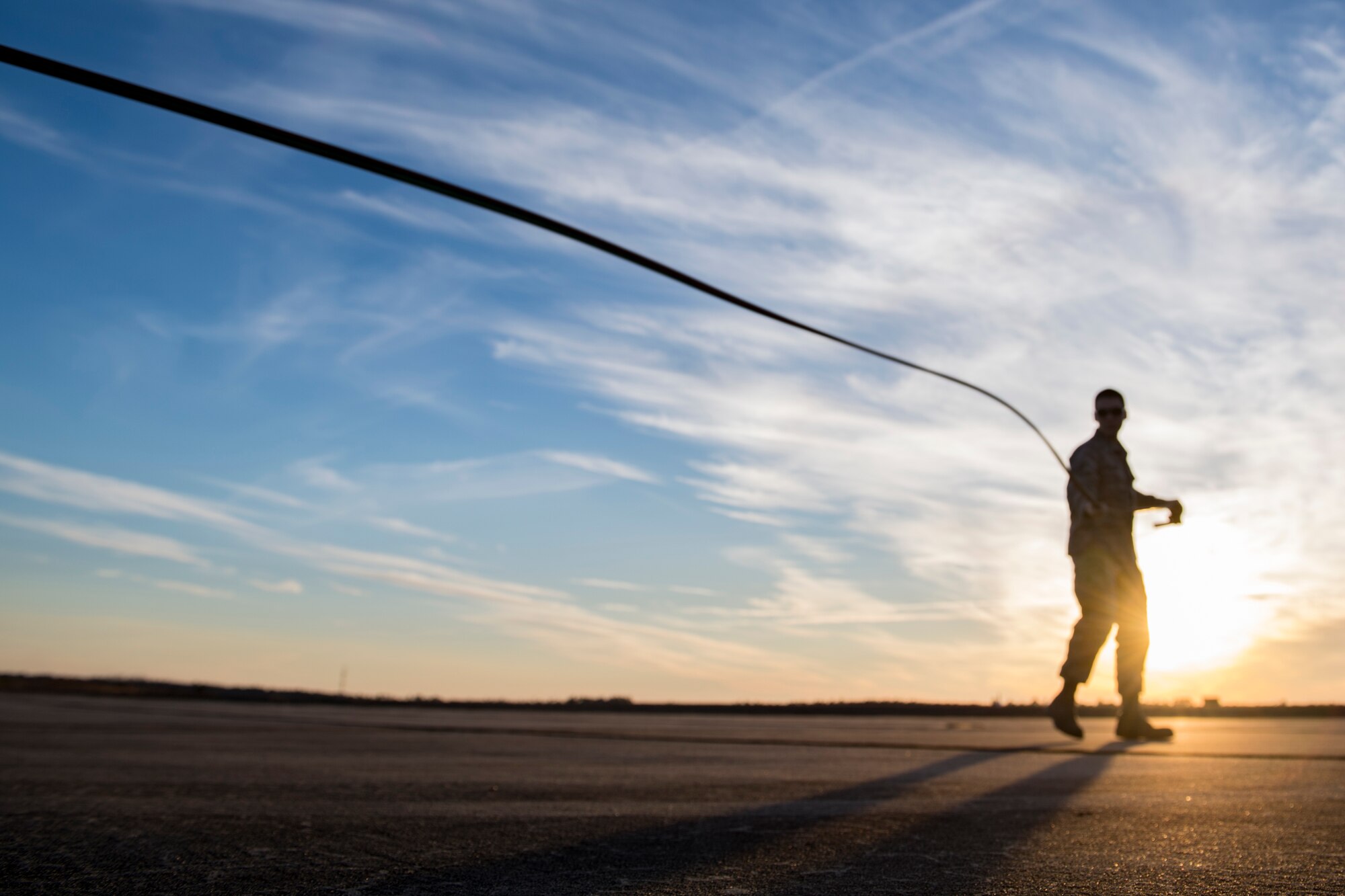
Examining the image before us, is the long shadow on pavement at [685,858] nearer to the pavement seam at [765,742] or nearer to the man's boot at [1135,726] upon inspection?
the pavement seam at [765,742]

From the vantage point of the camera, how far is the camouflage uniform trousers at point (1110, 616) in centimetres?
863

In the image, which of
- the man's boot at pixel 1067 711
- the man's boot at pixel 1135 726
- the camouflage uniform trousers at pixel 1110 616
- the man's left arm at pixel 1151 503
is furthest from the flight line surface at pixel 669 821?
the man's left arm at pixel 1151 503

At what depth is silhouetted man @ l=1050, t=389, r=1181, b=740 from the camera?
8641 millimetres

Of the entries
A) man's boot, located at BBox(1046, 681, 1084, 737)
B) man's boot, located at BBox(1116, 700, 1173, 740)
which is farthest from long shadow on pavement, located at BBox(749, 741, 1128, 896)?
man's boot, located at BBox(1116, 700, 1173, 740)

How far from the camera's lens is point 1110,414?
9125mm

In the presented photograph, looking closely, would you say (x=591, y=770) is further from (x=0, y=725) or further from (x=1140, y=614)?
(x=0, y=725)

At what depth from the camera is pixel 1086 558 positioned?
28.6 feet

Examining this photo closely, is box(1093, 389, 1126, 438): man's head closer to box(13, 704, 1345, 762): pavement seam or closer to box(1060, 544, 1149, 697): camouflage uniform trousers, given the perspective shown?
box(1060, 544, 1149, 697): camouflage uniform trousers

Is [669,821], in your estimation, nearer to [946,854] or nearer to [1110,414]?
[946,854]

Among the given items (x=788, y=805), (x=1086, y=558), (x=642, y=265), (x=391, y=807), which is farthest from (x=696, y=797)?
(x=1086, y=558)

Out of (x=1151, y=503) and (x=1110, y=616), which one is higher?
(x=1151, y=503)

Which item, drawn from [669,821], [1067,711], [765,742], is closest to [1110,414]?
[1067,711]

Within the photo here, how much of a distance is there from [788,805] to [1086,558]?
4857mm

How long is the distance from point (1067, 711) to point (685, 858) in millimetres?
6162
